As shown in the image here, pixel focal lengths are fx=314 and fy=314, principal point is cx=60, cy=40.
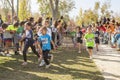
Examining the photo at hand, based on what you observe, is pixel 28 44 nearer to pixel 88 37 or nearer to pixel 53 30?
pixel 88 37

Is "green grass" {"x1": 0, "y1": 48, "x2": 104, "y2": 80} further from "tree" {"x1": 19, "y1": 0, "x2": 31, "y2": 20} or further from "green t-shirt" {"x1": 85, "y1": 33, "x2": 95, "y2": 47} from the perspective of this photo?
"tree" {"x1": 19, "y1": 0, "x2": 31, "y2": 20}

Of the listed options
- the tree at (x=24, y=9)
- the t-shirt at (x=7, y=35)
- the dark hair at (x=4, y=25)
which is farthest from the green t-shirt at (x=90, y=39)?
the tree at (x=24, y=9)

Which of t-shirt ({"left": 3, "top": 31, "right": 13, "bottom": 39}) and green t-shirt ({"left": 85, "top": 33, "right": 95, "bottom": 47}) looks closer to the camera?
t-shirt ({"left": 3, "top": 31, "right": 13, "bottom": 39})

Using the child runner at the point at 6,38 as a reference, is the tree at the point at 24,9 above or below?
above

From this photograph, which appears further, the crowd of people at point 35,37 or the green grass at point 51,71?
the crowd of people at point 35,37

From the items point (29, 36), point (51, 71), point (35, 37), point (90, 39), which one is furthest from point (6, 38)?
point (51, 71)

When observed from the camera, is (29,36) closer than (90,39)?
Yes

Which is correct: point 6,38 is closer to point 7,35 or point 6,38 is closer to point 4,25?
point 7,35

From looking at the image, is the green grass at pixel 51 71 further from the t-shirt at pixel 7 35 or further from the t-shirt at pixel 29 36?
the t-shirt at pixel 7 35

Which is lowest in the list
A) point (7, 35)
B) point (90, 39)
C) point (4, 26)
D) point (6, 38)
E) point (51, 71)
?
point (51, 71)

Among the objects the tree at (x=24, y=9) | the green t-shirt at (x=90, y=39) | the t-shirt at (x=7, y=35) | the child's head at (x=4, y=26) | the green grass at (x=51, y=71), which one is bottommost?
the green grass at (x=51, y=71)

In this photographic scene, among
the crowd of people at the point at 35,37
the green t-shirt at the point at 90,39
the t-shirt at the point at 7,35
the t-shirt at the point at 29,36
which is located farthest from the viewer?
the green t-shirt at the point at 90,39

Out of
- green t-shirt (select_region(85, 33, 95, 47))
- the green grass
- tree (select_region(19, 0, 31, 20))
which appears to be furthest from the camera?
tree (select_region(19, 0, 31, 20))

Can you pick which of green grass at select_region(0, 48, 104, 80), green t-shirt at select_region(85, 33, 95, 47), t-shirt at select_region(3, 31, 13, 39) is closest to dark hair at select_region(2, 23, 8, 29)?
t-shirt at select_region(3, 31, 13, 39)
